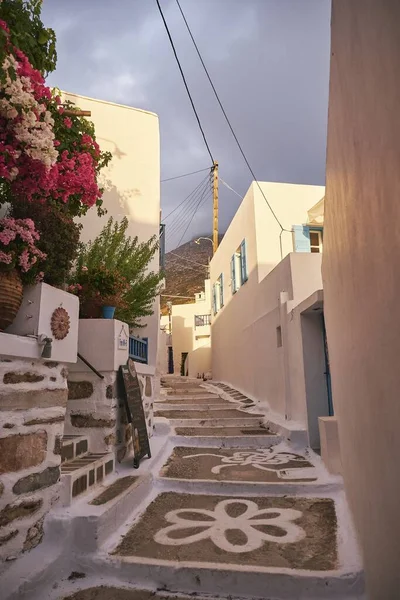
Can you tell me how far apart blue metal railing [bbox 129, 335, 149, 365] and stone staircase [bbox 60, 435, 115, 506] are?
4.23 ft

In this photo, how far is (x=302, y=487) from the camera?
3674 mm

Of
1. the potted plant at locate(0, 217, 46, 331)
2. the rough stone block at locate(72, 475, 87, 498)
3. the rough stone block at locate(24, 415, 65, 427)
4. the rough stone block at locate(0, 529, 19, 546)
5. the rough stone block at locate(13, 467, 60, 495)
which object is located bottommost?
the rough stone block at locate(0, 529, 19, 546)

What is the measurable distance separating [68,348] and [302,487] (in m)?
2.58

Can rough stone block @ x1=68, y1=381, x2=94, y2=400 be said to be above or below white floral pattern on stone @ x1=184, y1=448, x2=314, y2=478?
above

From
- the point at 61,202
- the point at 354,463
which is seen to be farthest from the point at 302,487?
the point at 61,202

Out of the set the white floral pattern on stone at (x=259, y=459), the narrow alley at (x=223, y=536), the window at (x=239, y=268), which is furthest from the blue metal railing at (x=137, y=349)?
the window at (x=239, y=268)

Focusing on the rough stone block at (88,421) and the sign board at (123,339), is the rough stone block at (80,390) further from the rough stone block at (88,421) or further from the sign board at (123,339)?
the sign board at (123,339)

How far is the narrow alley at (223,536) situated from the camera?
2.22 meters

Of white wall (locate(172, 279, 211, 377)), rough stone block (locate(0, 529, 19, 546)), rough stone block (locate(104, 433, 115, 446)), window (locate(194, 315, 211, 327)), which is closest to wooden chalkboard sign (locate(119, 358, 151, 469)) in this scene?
rough stone block (locate(104, 433, 115, 446))

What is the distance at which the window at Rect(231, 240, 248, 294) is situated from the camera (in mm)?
10070

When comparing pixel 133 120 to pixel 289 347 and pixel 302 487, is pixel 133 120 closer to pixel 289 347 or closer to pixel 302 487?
pixel 289 347

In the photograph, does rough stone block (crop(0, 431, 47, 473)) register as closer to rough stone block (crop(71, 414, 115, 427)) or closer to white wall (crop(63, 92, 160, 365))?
rough stone block (crop(71, 414, 115, 427))

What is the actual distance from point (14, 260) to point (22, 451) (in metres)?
1.16

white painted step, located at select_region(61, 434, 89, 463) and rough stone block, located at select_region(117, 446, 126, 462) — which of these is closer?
white painted step, located at select_region(61, 434, 89, 463)
